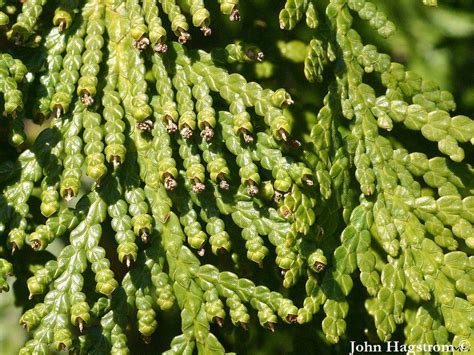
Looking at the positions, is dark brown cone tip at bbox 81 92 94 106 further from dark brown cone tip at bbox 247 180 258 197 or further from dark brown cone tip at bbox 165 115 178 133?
dark brown cone tip at bbox 247 180 258 197

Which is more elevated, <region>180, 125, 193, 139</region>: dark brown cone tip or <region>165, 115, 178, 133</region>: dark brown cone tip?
<region>165, 115, 178, 133</region>: dark brown cone tip

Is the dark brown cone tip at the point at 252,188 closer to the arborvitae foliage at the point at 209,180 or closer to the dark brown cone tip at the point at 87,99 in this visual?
the arborvitae foliage at the point at 209,180

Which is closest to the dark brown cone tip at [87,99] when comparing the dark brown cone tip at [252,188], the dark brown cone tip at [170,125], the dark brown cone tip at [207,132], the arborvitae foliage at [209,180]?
the arborvitae foliage at [209,180]

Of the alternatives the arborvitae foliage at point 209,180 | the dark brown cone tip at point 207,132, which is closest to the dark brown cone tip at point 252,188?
the arborvitae foliage at point 209,180

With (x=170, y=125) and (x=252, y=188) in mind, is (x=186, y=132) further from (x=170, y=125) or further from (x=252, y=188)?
(x=252, y=188)

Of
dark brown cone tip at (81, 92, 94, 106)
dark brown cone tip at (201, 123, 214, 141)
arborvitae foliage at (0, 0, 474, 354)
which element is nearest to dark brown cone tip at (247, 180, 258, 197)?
arborvitae foliage at (0, 0, 474, 354)

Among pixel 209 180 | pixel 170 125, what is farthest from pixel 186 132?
pixel 209 180

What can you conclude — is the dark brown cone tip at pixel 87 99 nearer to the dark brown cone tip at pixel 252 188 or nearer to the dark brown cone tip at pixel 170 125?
the dark brown cone tip at pixel 170 125

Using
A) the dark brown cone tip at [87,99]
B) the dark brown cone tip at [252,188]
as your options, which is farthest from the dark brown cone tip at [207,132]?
the dark brown cone tip at [87,99]

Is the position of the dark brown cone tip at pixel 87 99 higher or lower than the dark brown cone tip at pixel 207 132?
higher
